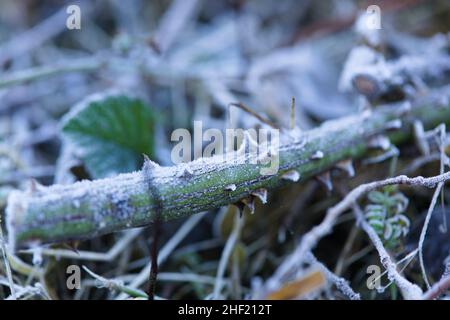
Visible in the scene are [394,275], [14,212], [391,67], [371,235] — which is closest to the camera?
[14,212]

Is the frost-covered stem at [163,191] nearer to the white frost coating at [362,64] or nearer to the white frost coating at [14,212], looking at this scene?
the white frost coating at [14,212]

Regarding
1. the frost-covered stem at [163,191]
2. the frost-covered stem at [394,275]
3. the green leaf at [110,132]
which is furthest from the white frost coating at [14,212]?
the frost-covered stem at [394,275]

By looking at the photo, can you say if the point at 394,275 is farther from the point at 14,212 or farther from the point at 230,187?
the point at 14,212

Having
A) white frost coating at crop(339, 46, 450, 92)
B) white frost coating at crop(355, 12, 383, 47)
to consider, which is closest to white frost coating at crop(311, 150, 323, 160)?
white frost coating at crop(339, 46, 450, 92)

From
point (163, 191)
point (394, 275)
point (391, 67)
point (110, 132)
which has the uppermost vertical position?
point (391, 67)

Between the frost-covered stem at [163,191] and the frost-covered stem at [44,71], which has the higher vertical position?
the frost-covered stem at [44,71]

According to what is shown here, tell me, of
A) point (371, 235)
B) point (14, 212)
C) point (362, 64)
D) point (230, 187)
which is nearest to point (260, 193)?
point (230, 187)

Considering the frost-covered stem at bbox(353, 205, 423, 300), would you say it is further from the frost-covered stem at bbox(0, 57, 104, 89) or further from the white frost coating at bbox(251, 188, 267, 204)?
the frost-covered stem at bbox(0, 57, 104, 89)
